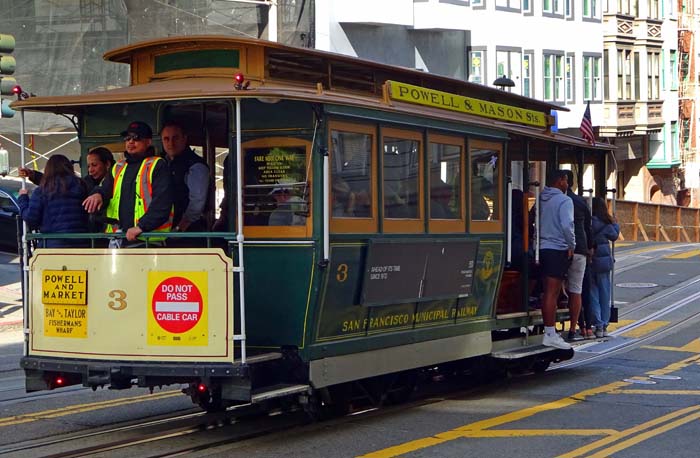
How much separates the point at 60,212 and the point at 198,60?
160cm

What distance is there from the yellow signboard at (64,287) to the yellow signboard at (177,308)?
594 millimetres

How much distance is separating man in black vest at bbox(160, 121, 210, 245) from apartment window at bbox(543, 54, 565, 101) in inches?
1307

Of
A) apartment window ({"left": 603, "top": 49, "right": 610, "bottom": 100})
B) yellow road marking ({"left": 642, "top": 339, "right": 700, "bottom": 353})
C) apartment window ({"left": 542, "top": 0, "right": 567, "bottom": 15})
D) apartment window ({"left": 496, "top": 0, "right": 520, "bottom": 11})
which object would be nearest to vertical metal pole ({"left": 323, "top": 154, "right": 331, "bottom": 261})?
yellow road marking ({"left": 642, "top": 339, "right": 700, "bottom": 353})

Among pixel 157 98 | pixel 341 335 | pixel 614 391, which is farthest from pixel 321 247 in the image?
pixel 614 391

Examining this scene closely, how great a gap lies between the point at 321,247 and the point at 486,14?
2977 centimetres

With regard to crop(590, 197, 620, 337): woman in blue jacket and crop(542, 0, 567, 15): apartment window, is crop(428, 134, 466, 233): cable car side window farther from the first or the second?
crop(542, 0, 567, 15): apartment window

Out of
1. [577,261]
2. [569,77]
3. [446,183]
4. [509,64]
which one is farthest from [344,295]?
[569,77]

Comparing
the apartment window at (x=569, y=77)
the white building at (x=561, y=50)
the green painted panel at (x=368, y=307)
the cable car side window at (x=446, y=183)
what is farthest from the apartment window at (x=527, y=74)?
the cable car side window at (x=446, y=183)

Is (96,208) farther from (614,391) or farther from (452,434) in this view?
(614,391)

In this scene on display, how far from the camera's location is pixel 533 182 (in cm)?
1258

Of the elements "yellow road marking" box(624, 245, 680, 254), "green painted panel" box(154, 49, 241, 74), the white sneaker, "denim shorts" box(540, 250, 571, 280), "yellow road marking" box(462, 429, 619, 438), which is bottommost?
"yellow road marking" box(462, 429, 619, 438)

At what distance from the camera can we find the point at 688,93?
57969 mm

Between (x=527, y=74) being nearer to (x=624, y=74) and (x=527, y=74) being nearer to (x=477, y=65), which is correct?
(x=477, y=65)

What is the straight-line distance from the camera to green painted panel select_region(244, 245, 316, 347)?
8953 mm
